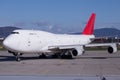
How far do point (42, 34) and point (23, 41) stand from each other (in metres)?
3.95

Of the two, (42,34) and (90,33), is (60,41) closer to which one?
(42,34)

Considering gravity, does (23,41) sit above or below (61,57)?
above

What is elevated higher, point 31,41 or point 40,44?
point 31,41

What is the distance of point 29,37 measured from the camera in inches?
1330

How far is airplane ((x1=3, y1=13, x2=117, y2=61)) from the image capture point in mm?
32188

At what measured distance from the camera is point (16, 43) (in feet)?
105

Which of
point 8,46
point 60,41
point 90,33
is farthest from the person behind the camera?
point 90,33

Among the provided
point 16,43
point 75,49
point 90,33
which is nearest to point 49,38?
point 75,49

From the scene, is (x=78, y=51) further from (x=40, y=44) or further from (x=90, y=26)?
(x=90, y=26)

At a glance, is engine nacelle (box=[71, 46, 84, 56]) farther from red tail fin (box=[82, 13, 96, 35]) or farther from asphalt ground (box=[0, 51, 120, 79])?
red tail fin (box=[82, 13, 96, 35])

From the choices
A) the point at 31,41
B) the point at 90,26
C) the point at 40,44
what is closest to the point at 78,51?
the point at 40,44

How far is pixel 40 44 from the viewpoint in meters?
35.1

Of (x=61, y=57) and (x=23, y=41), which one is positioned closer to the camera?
(x=23, y=41)

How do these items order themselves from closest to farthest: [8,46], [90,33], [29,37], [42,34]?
1. [8,46]
2. [29,37]
3. [42,34]
4. [90,33]
